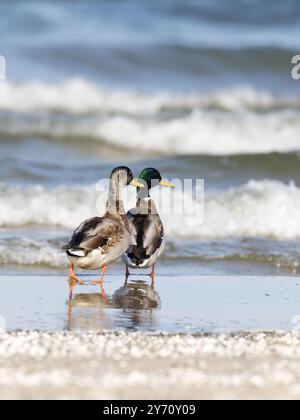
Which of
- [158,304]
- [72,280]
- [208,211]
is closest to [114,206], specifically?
[72,280]

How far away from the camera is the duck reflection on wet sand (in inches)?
269

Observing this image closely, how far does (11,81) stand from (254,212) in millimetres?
9067

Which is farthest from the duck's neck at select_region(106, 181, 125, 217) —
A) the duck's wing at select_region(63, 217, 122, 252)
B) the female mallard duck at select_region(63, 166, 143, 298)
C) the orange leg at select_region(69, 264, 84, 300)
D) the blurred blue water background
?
the blurred blue water background

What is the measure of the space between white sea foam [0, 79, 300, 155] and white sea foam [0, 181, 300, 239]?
412 centimetres

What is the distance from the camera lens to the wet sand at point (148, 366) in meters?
4.97

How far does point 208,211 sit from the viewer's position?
38.6ft

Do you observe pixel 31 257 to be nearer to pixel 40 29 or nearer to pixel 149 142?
pixel 149 142

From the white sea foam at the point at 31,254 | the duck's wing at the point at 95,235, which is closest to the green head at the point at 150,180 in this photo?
the white sea foam at the point at 31,254

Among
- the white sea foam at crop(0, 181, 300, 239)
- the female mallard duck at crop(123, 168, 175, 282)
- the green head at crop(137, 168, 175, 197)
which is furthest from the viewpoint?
the white sea foam at crop(0, 181, 300, 239)

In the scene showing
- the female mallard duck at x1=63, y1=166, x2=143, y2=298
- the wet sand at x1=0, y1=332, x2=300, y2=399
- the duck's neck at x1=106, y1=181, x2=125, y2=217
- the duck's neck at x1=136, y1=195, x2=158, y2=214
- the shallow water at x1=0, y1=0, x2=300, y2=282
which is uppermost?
the shallow water at x1=0, y1=0, x2=300, y2=282

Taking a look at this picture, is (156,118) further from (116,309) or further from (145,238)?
(116,309)

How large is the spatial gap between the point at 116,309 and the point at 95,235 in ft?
3.24

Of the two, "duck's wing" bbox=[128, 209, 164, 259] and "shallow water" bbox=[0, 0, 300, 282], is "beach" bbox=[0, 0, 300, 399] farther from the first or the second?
"duck's wing" bbox=[128, 209, 164, 259]
